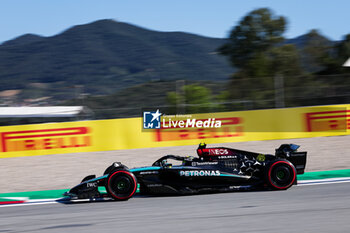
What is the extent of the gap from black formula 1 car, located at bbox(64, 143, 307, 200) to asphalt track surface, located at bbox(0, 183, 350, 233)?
0.14 meters

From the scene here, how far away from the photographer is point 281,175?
6977 mm

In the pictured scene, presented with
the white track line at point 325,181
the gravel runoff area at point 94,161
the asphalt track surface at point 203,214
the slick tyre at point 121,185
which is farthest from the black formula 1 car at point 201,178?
the gravel runoff area at point 94,161

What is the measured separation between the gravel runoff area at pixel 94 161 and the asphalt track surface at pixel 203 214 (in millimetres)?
2345

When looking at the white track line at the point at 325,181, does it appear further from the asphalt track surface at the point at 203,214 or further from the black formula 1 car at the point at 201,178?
the black formula 1 car at the point at 201,178

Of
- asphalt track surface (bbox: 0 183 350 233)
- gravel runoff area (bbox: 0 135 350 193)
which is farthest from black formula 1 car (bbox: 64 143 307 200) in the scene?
gravel runoff area (bbox: 0 135 350 193)

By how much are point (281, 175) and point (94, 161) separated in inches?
208

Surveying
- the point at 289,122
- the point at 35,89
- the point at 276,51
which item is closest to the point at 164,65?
the point at 276,51

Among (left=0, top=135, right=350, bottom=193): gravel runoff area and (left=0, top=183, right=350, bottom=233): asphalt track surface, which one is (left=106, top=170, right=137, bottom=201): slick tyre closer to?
(left=0, top=183, right=350, bottom=233): asphalt track surface

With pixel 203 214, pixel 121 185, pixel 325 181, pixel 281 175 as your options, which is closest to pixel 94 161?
pixel 121 185

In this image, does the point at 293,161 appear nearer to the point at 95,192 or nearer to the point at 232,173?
the point at 232,173

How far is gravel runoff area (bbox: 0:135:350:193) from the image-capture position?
9.48 metres

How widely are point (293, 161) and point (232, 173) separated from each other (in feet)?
3.40

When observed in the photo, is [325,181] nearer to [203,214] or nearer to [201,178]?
[201,178]

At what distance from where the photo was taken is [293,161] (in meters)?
7.20
